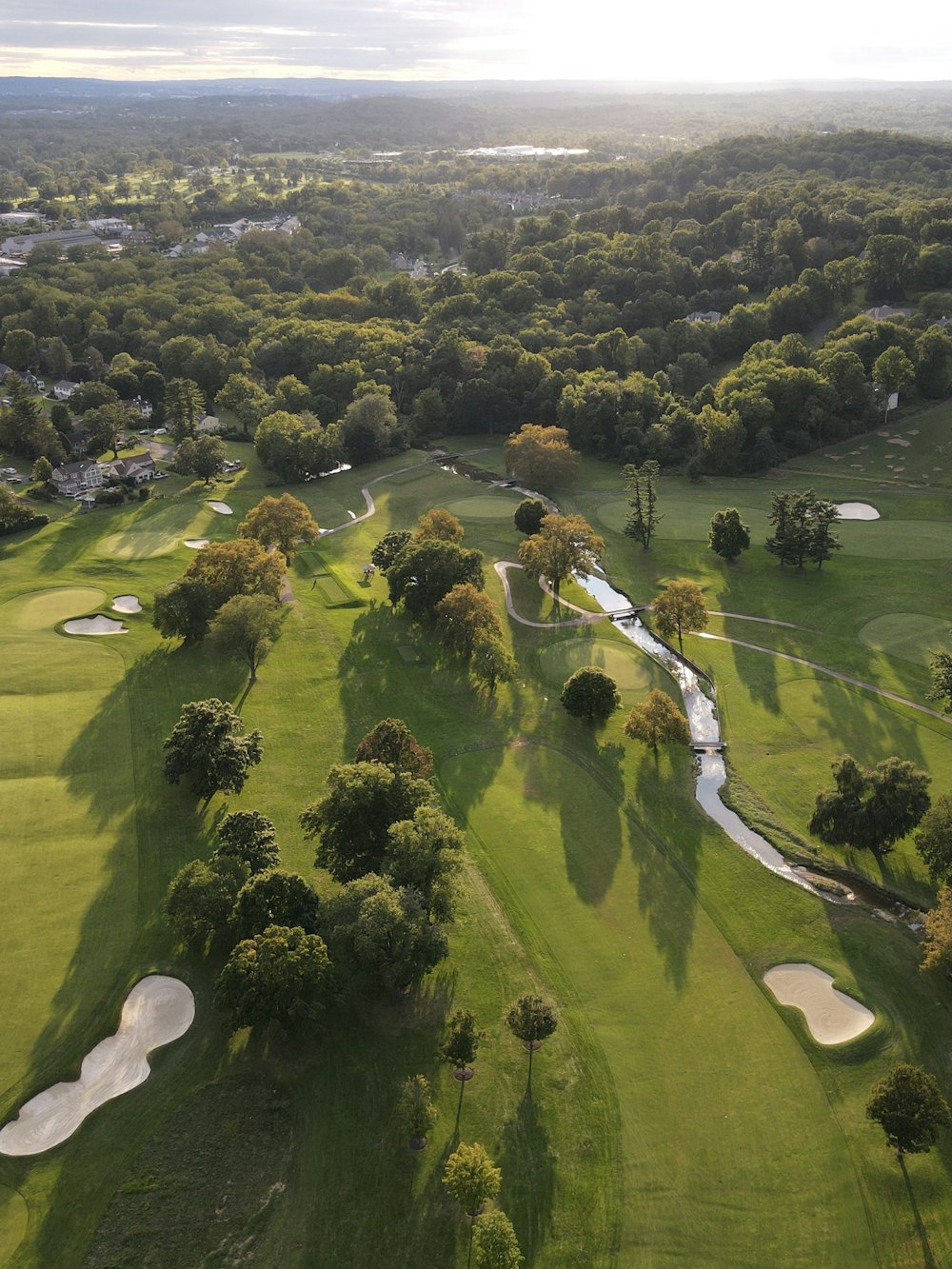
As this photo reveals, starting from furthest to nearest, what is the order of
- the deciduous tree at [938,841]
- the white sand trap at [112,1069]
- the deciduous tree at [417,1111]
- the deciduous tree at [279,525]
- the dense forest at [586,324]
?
the dense forest at [586,324], the deciduous tree at [279,525], the deciduous tree at [938,841], the white sand trap at [112,1069], the deciduous tree at [417,1111]

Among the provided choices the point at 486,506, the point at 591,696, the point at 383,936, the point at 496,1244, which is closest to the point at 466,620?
the point at 591,696

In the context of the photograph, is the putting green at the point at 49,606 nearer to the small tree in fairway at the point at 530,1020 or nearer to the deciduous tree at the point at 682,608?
the deciduous tree at the point at 682,608

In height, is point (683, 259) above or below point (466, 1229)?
above

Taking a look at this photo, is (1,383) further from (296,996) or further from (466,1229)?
(466,1229)

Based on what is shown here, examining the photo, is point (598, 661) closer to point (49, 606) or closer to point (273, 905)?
point (273, 905)

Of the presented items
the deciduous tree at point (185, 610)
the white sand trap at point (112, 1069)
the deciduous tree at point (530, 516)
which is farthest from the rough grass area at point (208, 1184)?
the deciduous tree at point (530, 516)

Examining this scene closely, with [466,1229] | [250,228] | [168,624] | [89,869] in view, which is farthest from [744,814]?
[250,228]
